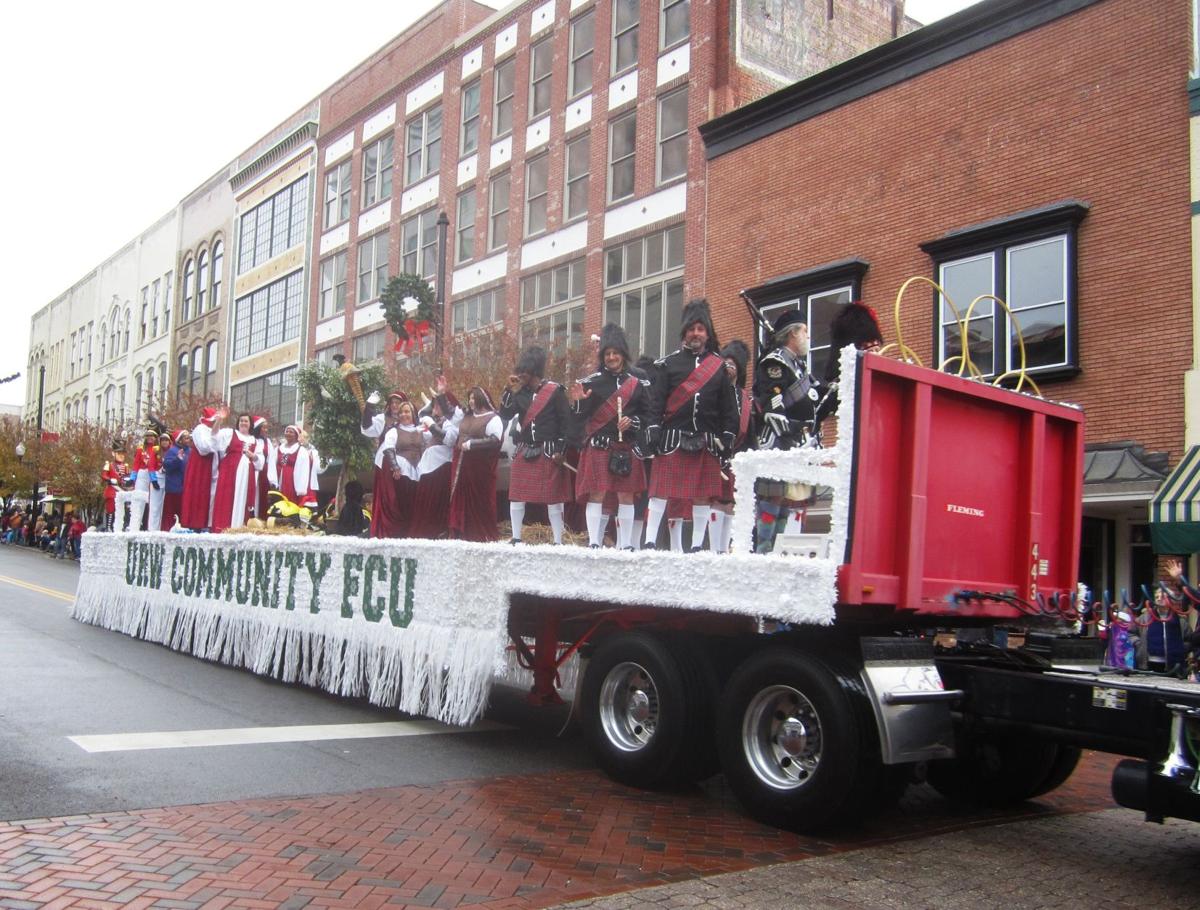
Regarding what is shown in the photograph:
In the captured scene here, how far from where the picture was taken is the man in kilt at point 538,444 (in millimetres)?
9398

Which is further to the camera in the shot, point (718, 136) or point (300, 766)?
point (718, 136)

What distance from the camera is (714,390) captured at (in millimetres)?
7840

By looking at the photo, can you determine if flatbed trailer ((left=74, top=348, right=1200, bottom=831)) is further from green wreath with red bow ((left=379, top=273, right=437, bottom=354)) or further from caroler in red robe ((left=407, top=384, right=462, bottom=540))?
green wreath with red bow ((left=379, top=273, right=437, bottom=354))

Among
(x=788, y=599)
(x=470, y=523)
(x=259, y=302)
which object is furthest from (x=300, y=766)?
(x=259, y=302)

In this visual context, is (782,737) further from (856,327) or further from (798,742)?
(856,327)

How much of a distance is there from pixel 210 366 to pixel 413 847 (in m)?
42.3

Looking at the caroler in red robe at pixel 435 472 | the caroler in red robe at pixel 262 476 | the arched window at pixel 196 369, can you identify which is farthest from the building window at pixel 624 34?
the arched window at pixel 196 369

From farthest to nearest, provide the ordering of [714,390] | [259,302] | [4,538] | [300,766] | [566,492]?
[4,538] → [259,302] → [566,492] → [714,390] → [300,766]

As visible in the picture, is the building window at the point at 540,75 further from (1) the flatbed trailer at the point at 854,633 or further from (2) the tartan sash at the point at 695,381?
(1) the flatbed trailer at the point at 854,633

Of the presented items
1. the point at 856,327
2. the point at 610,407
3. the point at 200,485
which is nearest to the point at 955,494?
the point at 856,327

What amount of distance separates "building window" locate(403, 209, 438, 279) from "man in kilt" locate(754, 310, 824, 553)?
81.9ft

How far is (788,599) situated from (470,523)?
19.0 ft

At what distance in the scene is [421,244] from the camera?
32.2 meters

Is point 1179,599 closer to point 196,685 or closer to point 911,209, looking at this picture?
point 911,209
